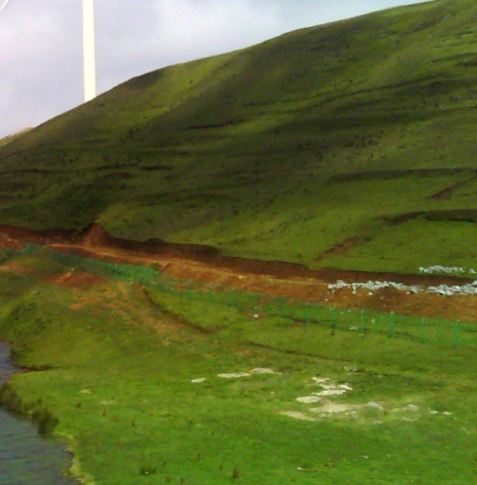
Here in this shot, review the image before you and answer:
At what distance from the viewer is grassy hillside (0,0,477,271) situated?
192 feet

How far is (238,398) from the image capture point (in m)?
28.0

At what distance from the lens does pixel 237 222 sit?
69625mm

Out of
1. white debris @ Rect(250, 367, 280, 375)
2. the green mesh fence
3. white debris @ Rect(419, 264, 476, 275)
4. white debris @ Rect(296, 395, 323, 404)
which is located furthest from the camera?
white debris @ Rect(419, 264, 476, 275)

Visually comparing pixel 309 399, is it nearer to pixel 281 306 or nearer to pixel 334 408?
pixel 334 408

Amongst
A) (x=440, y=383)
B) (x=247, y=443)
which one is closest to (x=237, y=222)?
(x=440, y=383)

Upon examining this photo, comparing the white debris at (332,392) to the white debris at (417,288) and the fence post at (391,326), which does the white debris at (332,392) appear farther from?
the white debris at (417,288)

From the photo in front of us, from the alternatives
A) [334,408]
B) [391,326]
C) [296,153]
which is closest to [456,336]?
[391,326]

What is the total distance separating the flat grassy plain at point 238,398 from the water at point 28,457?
505 millimetres

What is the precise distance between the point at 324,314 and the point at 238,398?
40.7ft

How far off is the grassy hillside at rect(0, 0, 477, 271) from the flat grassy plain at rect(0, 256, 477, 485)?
15575 millimetres

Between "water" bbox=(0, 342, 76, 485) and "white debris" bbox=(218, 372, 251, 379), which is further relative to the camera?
"white debris" bbox=(218, 372, 251, 379)

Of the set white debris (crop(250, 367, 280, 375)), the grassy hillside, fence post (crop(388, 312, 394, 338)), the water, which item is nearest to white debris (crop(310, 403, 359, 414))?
white debris (crop(250, 367, 280, 375))

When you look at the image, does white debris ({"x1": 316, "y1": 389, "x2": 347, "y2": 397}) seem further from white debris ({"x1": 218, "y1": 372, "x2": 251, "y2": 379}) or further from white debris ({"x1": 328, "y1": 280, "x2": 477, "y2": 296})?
white debris ({"x1": 328, "y1": 280, "x2": 477, "y2": 296})

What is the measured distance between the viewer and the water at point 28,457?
21.3 meters
